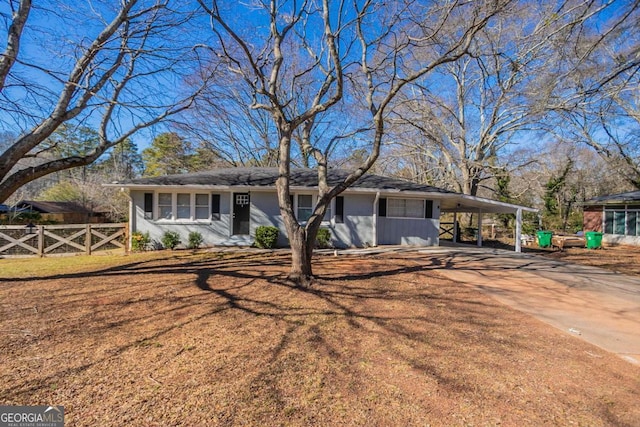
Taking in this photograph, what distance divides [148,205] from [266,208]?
177 inches

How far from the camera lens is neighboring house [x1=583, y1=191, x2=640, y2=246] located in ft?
55.2

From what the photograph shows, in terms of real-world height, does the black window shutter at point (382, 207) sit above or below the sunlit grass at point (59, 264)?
above

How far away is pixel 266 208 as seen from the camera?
470 inches

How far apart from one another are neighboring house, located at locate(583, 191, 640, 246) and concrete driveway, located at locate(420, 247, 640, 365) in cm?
1178

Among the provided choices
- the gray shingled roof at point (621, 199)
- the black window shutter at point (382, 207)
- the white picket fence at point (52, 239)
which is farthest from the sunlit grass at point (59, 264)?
the gray shingled roof at point (621, 199)

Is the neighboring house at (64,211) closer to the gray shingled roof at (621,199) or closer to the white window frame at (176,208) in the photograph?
the white window frame at (176,208)

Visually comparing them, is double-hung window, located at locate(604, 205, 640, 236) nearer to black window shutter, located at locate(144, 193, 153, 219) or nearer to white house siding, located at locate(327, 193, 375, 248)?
white house siding, located at locate(327, 193, 375, 248)

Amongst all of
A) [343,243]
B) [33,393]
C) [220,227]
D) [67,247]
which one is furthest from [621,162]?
[67,247]

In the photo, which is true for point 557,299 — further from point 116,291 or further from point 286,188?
point 116,291

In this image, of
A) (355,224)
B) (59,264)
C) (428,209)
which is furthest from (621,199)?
(59,264)

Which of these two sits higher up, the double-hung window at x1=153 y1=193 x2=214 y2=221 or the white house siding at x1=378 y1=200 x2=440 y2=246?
the double-hung window at x1=153 y1=193 x2=214 y2=221

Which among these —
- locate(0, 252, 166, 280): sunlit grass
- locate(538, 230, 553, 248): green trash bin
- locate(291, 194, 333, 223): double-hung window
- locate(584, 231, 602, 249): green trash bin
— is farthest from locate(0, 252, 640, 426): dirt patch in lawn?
locate(584, 231, 602, 249): green trash bin

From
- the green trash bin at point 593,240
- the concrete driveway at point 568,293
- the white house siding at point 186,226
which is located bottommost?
the concrete driveway at point 568,293

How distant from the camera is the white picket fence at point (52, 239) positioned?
31.1 ft
